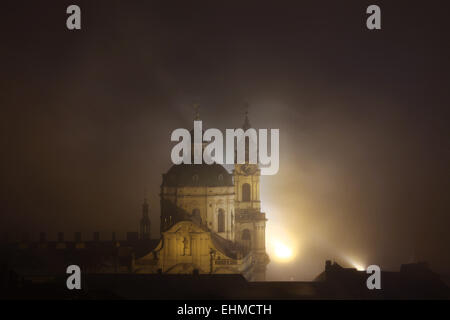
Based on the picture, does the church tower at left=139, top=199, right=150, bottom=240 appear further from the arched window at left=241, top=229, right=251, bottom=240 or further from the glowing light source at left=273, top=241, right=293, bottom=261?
the glowing light source at left=273, top=241, right=293, bottom=261

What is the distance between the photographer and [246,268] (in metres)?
71.9

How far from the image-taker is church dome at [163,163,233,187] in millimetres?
77375

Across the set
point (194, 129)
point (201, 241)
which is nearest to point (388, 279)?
point (201, 241)

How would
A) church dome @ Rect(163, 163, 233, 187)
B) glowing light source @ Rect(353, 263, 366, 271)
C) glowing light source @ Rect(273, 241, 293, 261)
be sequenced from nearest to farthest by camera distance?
glowing light source @ Rect(353, 263, 366, 271) < church dome @ Rect(163, 163, 233, 187) < glowing light source @ Rect(273, 241, 293, 261)

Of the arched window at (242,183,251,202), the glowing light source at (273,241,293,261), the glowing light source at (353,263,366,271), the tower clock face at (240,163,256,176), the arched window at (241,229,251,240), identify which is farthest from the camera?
the glowing light source at (273,241,293,261)

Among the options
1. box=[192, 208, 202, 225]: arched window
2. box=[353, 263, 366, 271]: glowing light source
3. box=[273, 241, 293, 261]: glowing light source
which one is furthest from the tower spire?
box=[353, 263, 366, 271]: glowing light source

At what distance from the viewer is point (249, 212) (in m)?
79.3

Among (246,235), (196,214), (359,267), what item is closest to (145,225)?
(196,214)

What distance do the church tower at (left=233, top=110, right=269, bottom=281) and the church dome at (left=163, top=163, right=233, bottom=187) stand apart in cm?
130

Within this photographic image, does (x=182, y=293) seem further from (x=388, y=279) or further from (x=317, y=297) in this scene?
(x=388, y=279)

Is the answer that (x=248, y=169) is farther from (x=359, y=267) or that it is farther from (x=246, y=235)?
(x=359, y=267)

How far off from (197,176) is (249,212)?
5768mm

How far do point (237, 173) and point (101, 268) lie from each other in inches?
655

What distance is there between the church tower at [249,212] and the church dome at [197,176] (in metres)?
A: 1.30
